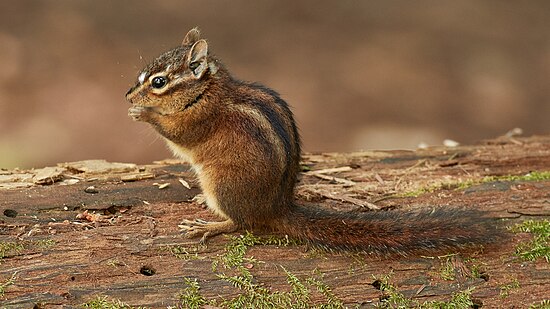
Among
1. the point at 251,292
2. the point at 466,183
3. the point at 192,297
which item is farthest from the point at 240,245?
the point at 466,183

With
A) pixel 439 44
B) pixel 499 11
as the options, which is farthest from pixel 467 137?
pixel 499 11

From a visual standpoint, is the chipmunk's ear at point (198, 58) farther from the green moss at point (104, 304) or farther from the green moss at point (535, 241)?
the green moss at point (535, 241)

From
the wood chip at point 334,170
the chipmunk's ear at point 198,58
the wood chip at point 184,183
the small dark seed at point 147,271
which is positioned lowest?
the small dark seed at point 147,271

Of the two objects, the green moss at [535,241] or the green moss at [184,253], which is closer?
the green moss at [184,253]

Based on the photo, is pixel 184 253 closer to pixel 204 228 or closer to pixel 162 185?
pixel 204 228

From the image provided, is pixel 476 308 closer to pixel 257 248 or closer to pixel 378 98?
pixel 257 248

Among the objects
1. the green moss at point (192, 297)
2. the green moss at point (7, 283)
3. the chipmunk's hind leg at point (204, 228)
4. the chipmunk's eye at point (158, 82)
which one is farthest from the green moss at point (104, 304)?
the chipmunk's eye at point (158, 82)

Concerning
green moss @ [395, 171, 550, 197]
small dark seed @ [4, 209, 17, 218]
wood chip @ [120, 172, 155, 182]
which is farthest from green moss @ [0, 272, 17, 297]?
green moss @ [395, 171, 550, 197]
